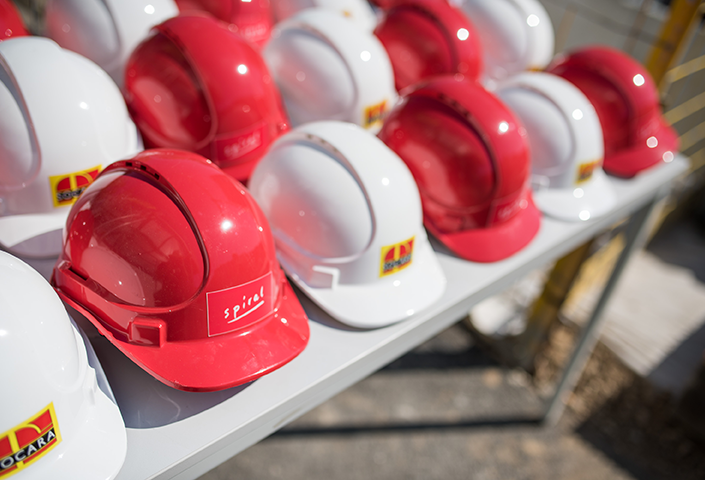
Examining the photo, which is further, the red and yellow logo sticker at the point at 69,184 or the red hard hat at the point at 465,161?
the red hard hat at the point at 465,161

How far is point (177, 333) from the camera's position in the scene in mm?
906

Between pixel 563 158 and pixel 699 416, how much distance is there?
1641 millimetres

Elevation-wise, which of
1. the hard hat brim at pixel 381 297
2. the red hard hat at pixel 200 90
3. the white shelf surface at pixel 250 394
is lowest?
the white shelf surface at pixel 250 394

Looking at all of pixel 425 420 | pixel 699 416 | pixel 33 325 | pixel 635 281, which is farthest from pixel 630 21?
pixel 33 325

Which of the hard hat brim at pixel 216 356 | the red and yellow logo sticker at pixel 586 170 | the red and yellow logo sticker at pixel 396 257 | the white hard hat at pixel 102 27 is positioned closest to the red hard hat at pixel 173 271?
the hard hat brim at pixel 216 356

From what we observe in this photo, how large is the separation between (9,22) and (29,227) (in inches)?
25.5

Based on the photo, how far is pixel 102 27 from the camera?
4.68 feet

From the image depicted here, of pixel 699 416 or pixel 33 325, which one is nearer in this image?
pixel 33 325

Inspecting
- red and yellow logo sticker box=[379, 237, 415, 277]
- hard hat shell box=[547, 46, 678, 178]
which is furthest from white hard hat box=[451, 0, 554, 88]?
red and yellow logo sticker box=[379, 237, 415, 277]

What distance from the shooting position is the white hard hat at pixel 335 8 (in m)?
1.90

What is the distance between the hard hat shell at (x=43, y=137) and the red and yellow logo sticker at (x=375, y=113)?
2.38 feet

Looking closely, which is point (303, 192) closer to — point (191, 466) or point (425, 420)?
point (191, 466)

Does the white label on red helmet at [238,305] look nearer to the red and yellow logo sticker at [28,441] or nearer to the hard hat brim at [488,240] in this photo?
the red and yellow logo sticker at [28,441]

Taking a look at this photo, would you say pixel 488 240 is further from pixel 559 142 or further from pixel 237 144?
pixel 237 144
